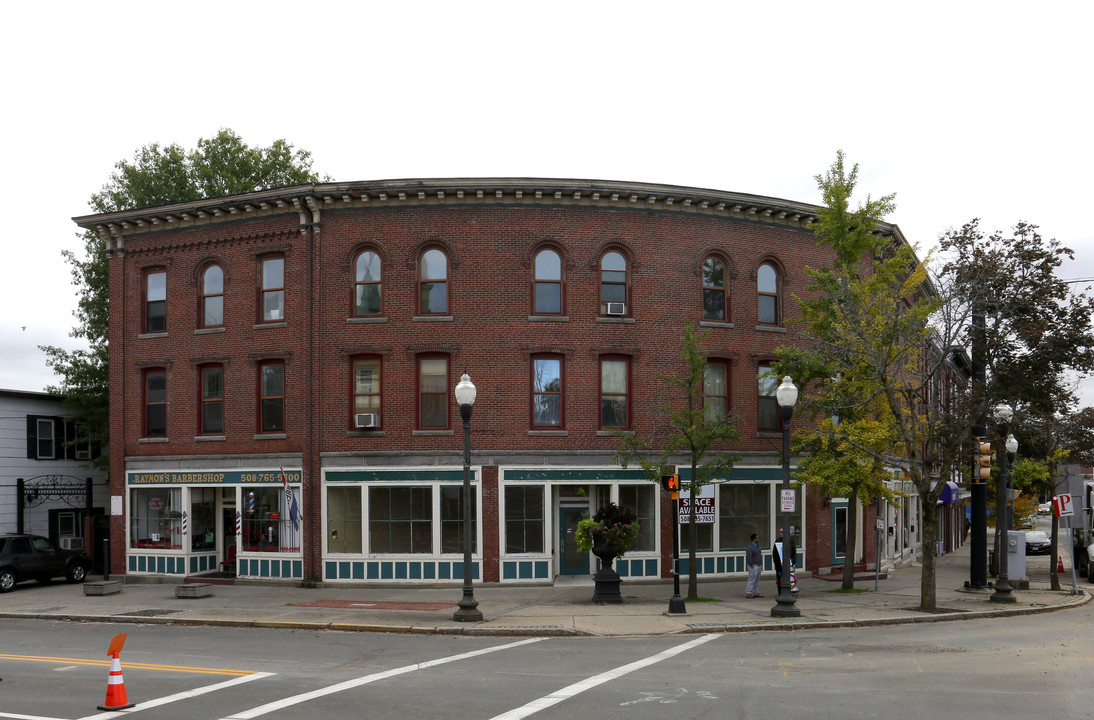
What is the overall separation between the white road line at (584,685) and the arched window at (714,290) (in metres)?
12.6

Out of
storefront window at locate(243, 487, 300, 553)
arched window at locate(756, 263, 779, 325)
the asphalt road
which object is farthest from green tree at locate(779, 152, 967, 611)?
storefront window at locate(243, 487, 300, 553)

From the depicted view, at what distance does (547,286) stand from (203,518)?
12.5 meters

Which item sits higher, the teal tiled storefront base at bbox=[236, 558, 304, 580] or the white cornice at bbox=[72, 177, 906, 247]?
the white cornice at bbox=[72, 177, 906, 247]

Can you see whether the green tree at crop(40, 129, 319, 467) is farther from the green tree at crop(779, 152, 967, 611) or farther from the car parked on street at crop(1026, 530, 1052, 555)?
the car parked on street at crop(1026, 530, 1052, 555)

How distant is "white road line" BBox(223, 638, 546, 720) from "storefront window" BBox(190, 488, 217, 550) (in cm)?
1467

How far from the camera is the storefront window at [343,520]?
27.0 meters

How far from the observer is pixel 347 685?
45.0 ft

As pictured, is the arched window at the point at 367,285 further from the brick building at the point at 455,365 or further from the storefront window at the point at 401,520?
the storefront window at the point at 401,520

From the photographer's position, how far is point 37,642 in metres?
18.5

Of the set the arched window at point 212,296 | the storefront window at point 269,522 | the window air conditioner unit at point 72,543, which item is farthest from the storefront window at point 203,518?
the window air conditioner unit at point 72,543

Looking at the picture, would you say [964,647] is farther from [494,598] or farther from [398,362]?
[398,362]

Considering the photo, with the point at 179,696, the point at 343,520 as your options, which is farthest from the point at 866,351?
the point at 179,696

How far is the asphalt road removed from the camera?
1197 centimetres

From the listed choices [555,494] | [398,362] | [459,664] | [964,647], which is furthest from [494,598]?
[964,647]
